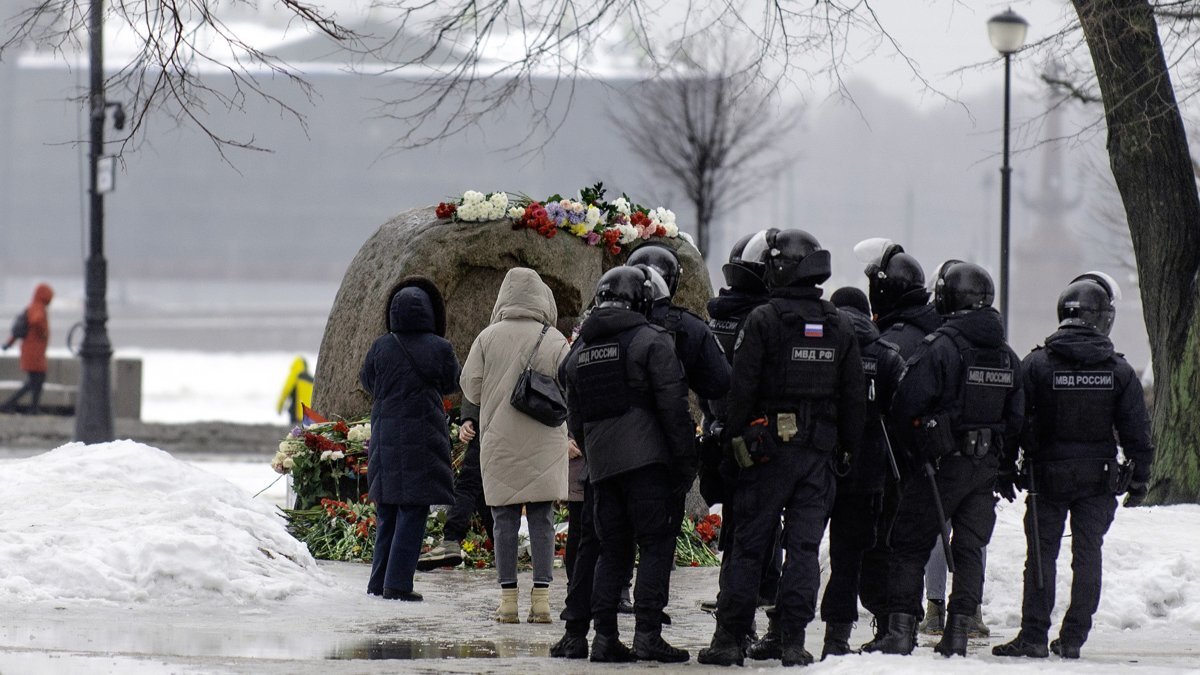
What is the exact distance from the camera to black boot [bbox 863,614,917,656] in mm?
6941

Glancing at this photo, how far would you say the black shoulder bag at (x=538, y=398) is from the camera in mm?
7855

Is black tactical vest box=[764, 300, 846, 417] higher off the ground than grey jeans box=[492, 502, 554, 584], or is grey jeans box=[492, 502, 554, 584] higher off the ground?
black tactical vest box=[764, 300, 846, 417]

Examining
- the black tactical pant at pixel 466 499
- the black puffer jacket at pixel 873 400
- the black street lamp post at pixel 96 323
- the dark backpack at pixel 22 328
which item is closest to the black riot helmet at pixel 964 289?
the black puffer jacket at pixel 873 400

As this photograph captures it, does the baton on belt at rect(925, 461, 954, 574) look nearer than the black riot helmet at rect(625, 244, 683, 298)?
Yes

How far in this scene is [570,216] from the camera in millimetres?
11188

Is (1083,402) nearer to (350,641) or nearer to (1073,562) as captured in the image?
(1073,562)

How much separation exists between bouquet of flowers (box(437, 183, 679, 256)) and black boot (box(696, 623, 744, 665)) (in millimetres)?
4950

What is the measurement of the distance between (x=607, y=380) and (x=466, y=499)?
123 inches

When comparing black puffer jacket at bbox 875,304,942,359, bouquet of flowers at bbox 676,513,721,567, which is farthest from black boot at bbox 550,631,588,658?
bouquet of flowers at bbox 676,513,721,567

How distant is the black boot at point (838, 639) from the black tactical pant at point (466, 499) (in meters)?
2.93

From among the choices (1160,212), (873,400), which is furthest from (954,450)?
(1160,212)

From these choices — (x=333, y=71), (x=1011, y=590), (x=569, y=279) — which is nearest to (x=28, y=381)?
(x=569, y=279)

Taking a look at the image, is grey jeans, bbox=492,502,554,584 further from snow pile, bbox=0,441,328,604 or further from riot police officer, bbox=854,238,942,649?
riot police officer, bbox=854,238,942,649

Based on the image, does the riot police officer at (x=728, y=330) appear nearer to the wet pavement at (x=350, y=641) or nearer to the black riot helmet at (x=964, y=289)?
the wet pavement at (x=350, y=641)
